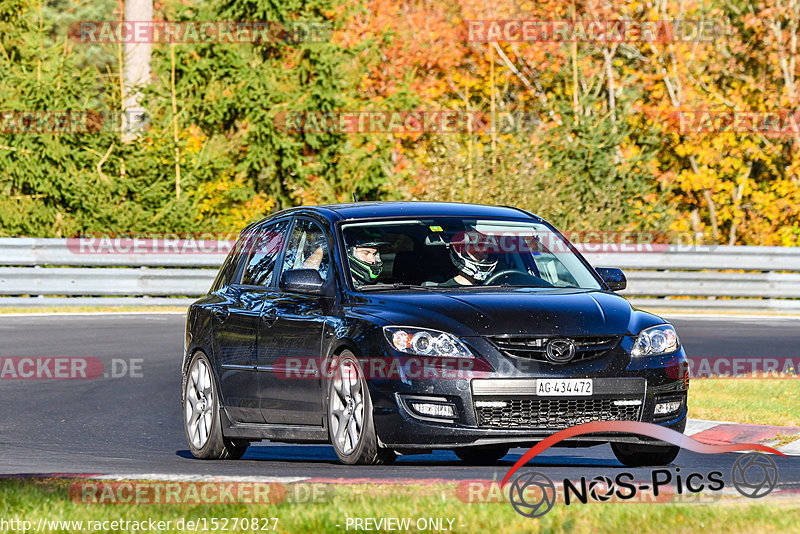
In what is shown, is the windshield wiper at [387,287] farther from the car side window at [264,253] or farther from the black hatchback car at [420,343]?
the car side window at [264,253]

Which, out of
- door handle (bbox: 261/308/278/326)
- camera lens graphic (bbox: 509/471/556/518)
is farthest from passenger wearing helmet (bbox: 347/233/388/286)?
camera lens graphic (bbox: 509/471/556/518)

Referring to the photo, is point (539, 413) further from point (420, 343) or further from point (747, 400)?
point (747, 400)

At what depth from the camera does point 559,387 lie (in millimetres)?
8898

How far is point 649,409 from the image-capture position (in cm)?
924

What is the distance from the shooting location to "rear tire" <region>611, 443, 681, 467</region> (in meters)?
9.61

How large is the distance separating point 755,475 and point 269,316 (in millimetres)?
3352

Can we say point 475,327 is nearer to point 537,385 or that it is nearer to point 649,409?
point 537,385

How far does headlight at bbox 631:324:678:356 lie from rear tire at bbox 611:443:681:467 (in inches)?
23.8

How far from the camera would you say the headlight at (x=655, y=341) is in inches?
364
